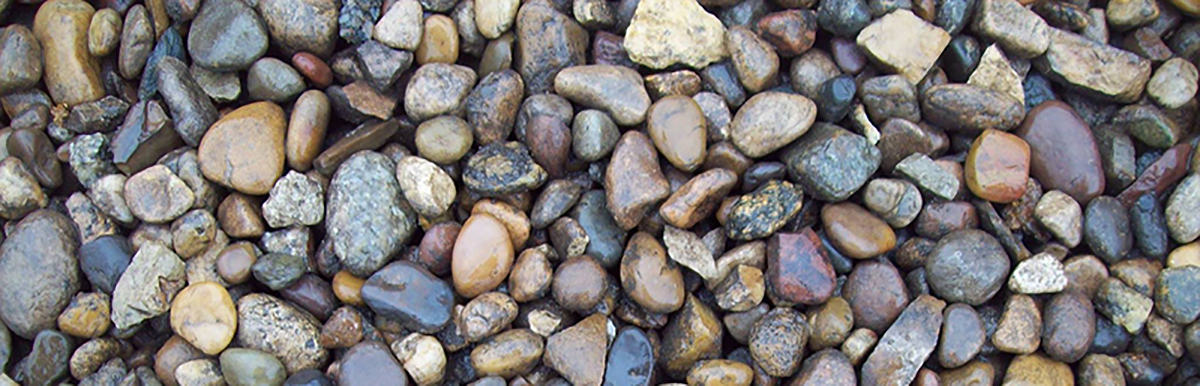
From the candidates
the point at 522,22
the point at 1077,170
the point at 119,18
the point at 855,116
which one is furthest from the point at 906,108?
the point at 119,18

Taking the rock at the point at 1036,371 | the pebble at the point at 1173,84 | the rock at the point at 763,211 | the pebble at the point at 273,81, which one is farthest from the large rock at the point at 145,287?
the pebble at the point at 1173,84

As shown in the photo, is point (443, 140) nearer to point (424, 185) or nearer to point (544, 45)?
point (424, 185)

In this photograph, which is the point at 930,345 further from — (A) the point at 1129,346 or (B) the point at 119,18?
(B) the point at 119,18

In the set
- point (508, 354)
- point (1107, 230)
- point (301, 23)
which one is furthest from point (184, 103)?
point (1107, 230)

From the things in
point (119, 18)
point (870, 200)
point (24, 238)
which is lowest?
point (24, 238)

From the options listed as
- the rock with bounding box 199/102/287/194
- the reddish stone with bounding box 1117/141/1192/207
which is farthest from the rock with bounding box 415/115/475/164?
the reddish stone with bounding box 1117/141/1192/207

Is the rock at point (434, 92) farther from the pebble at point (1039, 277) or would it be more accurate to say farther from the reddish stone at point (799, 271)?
the pebble at point (1039, 277)
